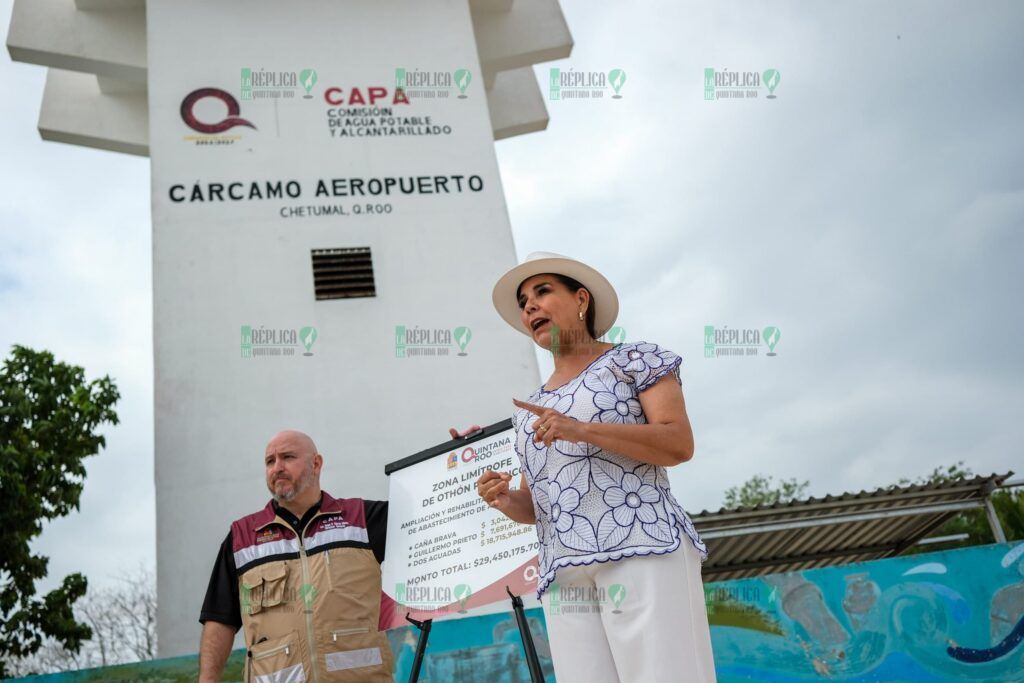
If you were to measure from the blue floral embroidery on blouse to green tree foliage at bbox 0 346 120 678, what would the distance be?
19.4 feet

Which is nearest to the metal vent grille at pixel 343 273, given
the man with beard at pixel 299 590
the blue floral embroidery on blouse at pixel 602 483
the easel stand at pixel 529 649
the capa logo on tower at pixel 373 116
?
the capa logo on tower at pixel 373 116

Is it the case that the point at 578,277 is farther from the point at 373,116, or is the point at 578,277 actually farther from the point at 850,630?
the point at 373,116

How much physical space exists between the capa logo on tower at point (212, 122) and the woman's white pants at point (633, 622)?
286 inches

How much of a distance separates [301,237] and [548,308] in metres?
6.07

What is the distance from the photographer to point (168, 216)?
8195 mm

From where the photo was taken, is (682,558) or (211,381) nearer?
(682,558)

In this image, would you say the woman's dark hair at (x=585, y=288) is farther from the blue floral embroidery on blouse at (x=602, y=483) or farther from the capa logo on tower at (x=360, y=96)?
the capa logo on tower at (x=360, y=96)

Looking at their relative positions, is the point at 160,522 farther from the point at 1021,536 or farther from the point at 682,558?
the point at 1021,536

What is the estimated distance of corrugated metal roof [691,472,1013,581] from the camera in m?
7.14

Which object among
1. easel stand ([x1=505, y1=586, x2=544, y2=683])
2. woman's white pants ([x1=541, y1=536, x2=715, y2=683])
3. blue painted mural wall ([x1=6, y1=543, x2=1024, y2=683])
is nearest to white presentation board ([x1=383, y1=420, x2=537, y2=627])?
easel stand ([x1=505, y1=586, x2=544, y2=683])

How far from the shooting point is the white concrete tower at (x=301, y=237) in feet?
24.9

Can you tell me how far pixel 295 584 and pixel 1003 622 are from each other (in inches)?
165

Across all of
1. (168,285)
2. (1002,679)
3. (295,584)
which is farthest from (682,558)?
(168,285)

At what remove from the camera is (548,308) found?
2697mm
